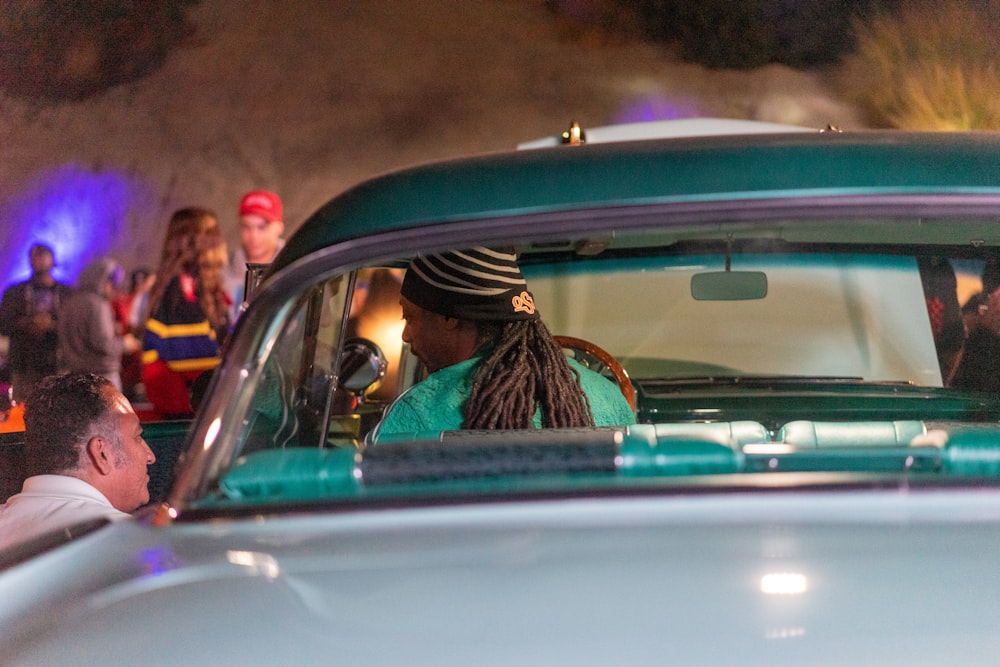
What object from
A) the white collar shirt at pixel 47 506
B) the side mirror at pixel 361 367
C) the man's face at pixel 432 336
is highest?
the side mirror at pixel 361 367

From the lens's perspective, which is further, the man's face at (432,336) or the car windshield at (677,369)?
the man's face at (432,336)

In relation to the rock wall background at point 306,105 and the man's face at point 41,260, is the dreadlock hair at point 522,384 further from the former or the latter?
the rock wall background at point 306,105

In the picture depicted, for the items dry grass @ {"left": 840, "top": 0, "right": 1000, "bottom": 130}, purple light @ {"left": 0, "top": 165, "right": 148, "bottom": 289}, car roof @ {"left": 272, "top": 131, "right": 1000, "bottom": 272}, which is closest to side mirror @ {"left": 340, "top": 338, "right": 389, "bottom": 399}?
car roof @ {"left": 272, "top": 131, "right": 1000, "bottom": 272}

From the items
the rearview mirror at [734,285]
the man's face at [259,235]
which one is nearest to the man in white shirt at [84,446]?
the rearview mirror at [734,285]

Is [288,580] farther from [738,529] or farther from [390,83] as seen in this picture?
[390,83]

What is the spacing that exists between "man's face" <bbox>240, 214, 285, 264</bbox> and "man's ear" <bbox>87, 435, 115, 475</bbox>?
4.40 m

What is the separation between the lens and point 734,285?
358 centimetres

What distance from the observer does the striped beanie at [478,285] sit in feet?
8.18

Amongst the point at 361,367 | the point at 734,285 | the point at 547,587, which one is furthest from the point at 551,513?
the point at 734,285

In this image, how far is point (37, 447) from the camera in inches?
109

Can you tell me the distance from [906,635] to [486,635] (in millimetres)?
400

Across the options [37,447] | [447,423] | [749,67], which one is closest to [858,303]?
[447,423]

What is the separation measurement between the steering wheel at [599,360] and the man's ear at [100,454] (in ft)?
4.31

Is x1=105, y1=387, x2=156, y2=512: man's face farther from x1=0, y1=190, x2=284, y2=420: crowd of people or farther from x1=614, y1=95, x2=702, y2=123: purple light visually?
x1=614, y1=95, x2=702, y2=123: purple light
